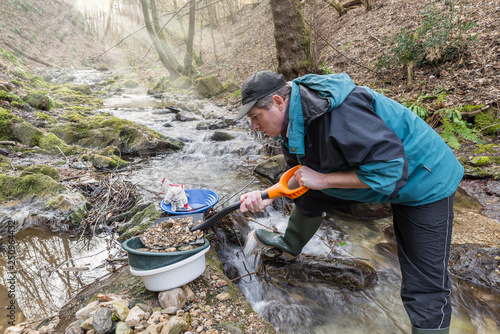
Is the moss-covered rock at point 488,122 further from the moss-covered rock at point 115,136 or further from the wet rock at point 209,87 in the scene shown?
the wet rock at point 209,87

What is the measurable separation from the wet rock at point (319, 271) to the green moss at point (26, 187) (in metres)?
3.31

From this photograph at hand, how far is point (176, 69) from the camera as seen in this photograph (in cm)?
1670

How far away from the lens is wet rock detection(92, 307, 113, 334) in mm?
1715

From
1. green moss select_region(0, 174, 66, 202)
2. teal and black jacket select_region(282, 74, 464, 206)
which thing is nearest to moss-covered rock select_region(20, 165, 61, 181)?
green moss select_region(0, 174, 66, 202)

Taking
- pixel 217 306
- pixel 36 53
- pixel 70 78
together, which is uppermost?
pixel 36 53

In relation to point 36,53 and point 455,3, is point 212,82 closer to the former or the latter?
point 455,3

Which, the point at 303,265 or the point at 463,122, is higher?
the point at 463,122

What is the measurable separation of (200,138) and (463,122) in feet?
21.4

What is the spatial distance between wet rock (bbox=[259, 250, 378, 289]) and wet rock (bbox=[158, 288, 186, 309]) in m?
1.30

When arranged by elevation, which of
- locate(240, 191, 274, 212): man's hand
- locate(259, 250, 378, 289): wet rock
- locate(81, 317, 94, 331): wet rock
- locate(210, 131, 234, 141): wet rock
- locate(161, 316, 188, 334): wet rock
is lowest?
locate(259, 250, 378, 289): wet rock

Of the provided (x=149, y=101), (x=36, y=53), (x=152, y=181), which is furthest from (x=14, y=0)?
(x=152, y=181)

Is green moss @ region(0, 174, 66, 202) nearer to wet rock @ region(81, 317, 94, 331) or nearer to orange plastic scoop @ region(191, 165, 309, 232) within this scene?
wet rock @ region(81, 317, 94, 331)

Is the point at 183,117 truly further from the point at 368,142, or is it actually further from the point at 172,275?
the point at 368,142

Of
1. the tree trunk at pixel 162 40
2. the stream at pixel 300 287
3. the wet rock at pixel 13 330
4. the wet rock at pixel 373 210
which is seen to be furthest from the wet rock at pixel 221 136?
the tree trunk at pixel 162 40
